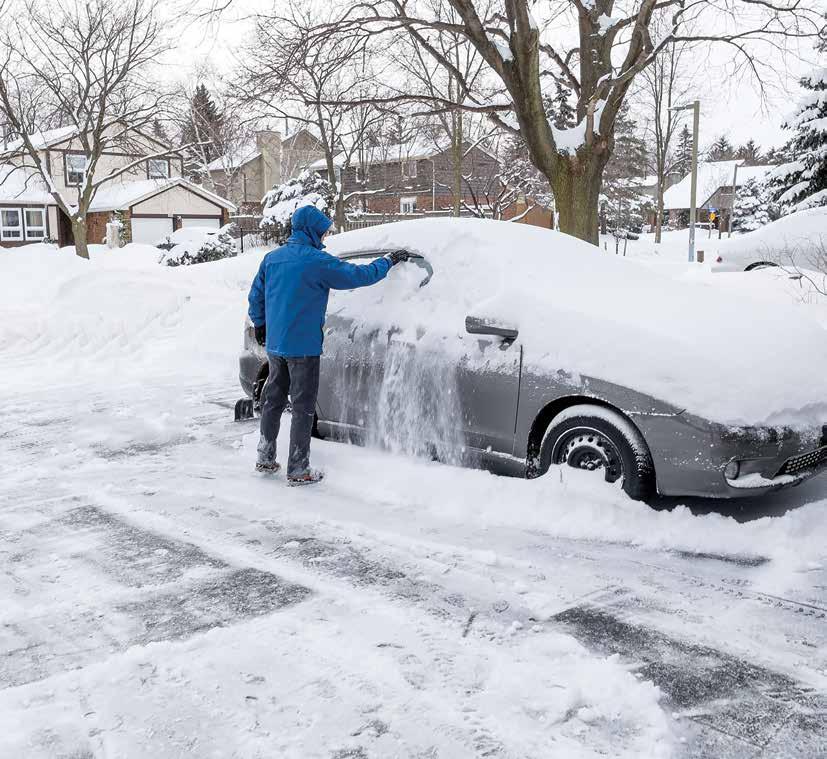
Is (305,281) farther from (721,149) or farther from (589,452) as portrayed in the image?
(721,149)

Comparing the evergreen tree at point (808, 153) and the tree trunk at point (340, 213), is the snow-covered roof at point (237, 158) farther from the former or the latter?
the evergreen tree at point (808, 153)

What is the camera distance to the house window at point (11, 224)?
42969mm

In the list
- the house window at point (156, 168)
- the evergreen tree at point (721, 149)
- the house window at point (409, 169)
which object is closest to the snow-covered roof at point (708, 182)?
the evergreen tree at point (721, 149)

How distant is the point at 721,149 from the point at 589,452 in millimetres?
106714

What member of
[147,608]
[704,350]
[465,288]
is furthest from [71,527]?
[704,350]

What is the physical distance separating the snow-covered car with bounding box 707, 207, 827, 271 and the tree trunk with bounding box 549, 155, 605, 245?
303cm

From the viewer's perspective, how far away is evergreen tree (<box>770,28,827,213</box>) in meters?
22.9

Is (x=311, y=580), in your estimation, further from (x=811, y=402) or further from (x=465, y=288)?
(x=811, y=402)

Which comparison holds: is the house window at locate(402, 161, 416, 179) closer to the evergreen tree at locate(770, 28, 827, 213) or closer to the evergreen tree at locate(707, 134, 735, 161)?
the evergreen tree at locate(770, 28, 827, 213)

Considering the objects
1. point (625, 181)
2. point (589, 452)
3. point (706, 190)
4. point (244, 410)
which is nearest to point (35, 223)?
point (625, 181)

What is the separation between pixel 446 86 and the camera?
96.7ft

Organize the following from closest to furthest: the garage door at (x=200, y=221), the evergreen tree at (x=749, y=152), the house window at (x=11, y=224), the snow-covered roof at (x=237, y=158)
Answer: the house window at (x=11, y=224), the garage door at (x=200, y=221), the snow-covered roof at (x=237, y=158), the evergreen tree at (x=749, y=152)

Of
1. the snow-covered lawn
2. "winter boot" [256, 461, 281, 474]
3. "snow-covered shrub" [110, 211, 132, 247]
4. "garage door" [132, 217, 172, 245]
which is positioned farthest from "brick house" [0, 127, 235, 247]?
the snow-covered lawn

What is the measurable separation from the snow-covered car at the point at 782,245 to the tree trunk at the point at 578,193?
→ 3026 mm
